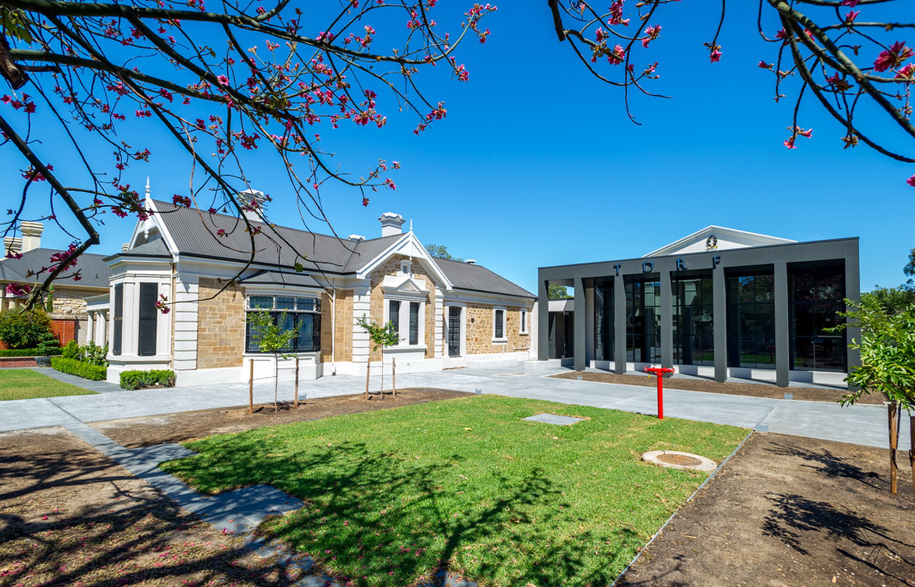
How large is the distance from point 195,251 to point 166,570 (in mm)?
14807

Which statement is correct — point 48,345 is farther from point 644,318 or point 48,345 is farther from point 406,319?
point 644,318

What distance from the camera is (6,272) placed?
27.1 metres

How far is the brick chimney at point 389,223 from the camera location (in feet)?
83.3

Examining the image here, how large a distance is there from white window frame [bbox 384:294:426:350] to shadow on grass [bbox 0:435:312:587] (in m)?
15.3

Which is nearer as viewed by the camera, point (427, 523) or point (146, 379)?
point (427, 523)

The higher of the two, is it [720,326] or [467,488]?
[720,326]

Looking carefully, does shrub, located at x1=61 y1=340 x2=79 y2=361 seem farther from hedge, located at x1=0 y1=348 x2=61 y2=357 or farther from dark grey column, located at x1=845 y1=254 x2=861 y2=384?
dark grey column, located at x1=845 y1=254 x2=861 y2=384

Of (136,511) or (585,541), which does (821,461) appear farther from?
(136,511)

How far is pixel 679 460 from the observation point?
294 inches

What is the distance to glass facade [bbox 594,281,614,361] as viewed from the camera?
81.4ft

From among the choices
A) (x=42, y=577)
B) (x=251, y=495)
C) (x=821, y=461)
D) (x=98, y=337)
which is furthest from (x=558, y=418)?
(x=98, y=337)

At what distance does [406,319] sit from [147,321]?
34.6ft

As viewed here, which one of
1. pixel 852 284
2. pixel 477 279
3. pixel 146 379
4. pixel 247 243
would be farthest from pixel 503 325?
pixel 146 379

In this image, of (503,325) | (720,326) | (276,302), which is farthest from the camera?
(503,325)
